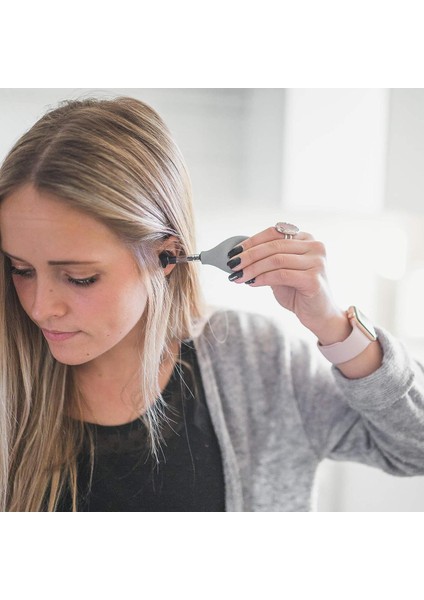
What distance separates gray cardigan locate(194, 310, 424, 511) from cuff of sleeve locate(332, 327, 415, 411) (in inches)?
1.0

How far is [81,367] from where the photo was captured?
2.66ft

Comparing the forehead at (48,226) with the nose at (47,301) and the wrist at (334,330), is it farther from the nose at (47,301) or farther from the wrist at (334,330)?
the wrist at (334,330)

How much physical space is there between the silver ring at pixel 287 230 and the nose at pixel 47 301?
0.26 metres

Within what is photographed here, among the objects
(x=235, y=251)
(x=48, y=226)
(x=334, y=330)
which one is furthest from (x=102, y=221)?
(x=334, y=330)

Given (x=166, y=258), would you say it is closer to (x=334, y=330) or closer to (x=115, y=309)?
(x=115, y=309)

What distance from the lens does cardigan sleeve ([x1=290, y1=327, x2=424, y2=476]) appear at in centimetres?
78

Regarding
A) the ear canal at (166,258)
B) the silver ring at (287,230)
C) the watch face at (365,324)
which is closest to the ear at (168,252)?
the ear canal at (166,258)

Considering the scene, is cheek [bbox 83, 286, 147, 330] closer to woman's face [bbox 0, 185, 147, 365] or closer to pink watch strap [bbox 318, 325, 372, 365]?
woman's face [bbox 0, 185, 147, 365]

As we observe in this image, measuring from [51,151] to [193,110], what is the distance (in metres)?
0.20

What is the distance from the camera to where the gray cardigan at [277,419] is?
82 cm
